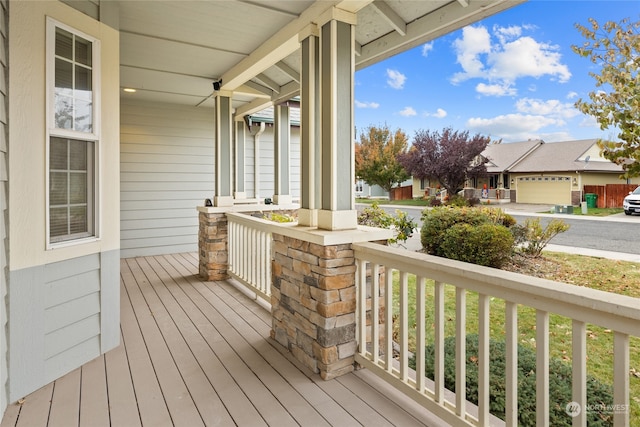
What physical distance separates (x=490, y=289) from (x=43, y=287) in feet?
9.00

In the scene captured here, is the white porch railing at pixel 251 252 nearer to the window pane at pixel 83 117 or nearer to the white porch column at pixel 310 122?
the white porch column at pixel 310 122

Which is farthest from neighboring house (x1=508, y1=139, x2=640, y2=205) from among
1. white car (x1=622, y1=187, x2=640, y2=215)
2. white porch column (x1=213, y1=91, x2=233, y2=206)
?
white porch column (x1=213, y1=91, x2=233, y2=206)

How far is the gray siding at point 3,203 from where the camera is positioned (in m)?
2.10

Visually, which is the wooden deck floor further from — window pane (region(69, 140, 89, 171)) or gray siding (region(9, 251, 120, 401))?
window pane (region(69, 140, 89, 171))

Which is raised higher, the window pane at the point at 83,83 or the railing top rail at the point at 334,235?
the window pane at the point at 83,83

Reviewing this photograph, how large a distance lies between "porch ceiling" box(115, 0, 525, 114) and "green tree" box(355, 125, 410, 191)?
1250cm

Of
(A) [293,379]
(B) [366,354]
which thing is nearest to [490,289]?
(B) [366,354]

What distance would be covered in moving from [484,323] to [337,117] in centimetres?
169

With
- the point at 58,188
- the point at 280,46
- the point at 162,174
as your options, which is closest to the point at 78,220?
the point at 58,188

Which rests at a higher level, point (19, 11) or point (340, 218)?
point (19, 11)

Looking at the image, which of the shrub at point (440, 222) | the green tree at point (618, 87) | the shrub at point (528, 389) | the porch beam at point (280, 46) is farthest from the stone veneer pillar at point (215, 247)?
the green tree at point (618, 87)

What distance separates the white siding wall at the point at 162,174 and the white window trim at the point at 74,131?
13.9ft

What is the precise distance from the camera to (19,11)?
2.23 metres

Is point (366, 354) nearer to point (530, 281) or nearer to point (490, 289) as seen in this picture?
point (490, 289)
